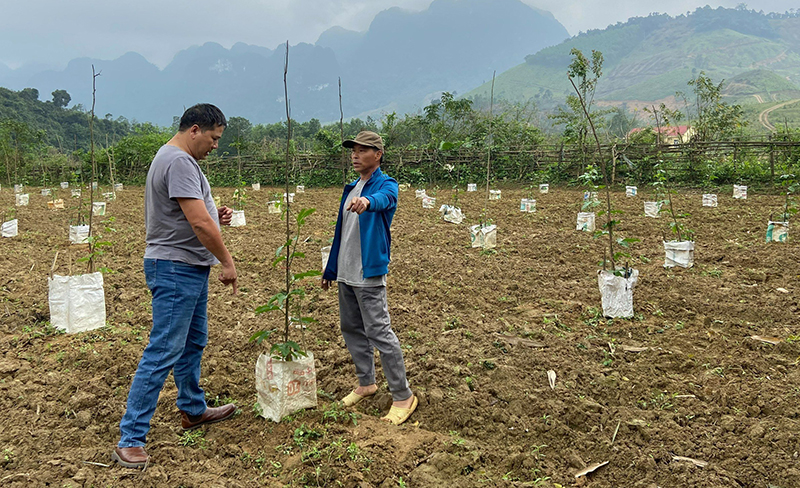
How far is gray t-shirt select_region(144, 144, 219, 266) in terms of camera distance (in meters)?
2.12

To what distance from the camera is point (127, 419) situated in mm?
2104

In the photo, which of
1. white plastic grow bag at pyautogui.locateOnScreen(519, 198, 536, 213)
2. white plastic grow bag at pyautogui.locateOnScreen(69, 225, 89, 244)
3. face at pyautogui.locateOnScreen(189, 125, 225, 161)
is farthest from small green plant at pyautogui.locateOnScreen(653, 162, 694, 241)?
white plastic grow bag at pyautogui.locateOnScreen(69, 225, 89, 244)

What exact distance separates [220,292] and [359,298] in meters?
3.10

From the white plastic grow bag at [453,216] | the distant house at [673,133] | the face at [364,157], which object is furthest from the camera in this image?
the distant house at [673,133]

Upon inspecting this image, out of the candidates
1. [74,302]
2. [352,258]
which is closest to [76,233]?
[74,302]

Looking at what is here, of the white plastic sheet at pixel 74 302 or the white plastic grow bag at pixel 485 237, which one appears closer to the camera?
the white plastic sheet at pixel 74 302

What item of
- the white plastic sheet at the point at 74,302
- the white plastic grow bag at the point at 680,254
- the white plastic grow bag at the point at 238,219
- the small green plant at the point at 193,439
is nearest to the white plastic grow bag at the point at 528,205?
the white plastic grow bag at the point at 680,254

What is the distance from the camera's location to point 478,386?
303 centimetres

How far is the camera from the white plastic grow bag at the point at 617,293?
400cm

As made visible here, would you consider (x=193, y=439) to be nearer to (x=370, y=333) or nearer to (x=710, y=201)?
(x=370, y=333)

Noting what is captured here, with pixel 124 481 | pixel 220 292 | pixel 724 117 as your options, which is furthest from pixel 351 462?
pixel 724 117

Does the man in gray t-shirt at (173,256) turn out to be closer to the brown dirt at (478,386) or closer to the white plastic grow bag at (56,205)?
the brown dirt at (478,386)

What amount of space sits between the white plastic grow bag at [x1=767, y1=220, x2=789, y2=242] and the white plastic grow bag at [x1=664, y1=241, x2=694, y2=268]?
2027mm

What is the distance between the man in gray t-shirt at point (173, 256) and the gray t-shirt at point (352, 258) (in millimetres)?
566
